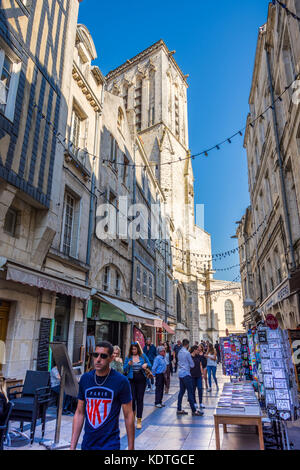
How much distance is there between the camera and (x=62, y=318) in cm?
924

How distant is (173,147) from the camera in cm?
4138

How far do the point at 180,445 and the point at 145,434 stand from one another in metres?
0.87

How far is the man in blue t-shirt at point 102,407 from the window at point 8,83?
643 centimetres

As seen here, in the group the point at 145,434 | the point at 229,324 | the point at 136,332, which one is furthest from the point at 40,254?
the point at 229,324

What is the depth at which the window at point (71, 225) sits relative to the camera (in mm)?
10062

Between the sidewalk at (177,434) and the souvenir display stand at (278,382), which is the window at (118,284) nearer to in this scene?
the sidewalk at (177,434)

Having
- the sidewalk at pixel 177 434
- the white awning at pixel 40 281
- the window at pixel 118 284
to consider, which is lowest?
the sidewalk at pixel 177 434

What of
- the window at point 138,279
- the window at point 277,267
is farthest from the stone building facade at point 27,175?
the window at point 277,267

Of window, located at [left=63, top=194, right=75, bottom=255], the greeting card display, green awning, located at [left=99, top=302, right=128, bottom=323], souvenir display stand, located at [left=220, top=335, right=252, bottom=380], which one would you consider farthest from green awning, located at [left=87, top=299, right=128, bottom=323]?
the greeting card display

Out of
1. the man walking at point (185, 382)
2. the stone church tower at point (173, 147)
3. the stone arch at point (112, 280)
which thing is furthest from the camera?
the stone church tower at point (173, 147)

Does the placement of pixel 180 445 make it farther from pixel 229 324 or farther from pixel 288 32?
pixel 229 324

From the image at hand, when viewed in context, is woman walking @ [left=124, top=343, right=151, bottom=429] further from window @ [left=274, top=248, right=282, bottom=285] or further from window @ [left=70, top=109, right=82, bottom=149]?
window @ [left=274, top=248, right=282, bottom=285]

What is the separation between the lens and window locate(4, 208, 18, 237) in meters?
7.43

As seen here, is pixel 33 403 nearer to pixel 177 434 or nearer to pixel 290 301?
pixel 177 434
